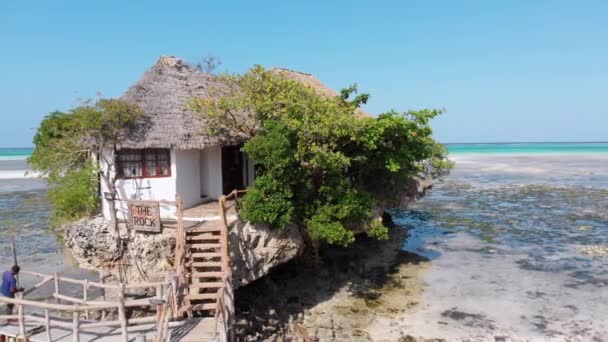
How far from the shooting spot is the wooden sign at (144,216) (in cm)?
1278

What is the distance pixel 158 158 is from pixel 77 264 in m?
4.57

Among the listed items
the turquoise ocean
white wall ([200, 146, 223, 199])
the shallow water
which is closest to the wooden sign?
white wall ([200, 146, 223, 199])

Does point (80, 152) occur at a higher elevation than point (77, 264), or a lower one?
higher

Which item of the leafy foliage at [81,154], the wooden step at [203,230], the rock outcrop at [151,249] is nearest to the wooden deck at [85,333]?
the rock outcrop at [151,249]

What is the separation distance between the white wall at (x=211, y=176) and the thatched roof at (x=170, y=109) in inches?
62.8

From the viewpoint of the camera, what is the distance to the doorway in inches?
713

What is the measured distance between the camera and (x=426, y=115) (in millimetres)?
15453

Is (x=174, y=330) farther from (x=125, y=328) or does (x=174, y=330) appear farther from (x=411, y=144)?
(x=411, y=144)

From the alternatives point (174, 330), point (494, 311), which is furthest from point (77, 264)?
point (494, 311)

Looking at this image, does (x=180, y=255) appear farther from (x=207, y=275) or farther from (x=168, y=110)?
(x=168, y=110)

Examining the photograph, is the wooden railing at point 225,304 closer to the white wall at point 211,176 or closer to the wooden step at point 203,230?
the wooden step at point 203,230

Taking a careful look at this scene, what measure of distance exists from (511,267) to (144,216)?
15.4 metres

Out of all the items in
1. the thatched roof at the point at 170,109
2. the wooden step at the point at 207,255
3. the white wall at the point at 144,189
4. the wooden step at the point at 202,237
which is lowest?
the wooden step at the point at 207,255

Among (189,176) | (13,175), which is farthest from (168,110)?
(13,175)
